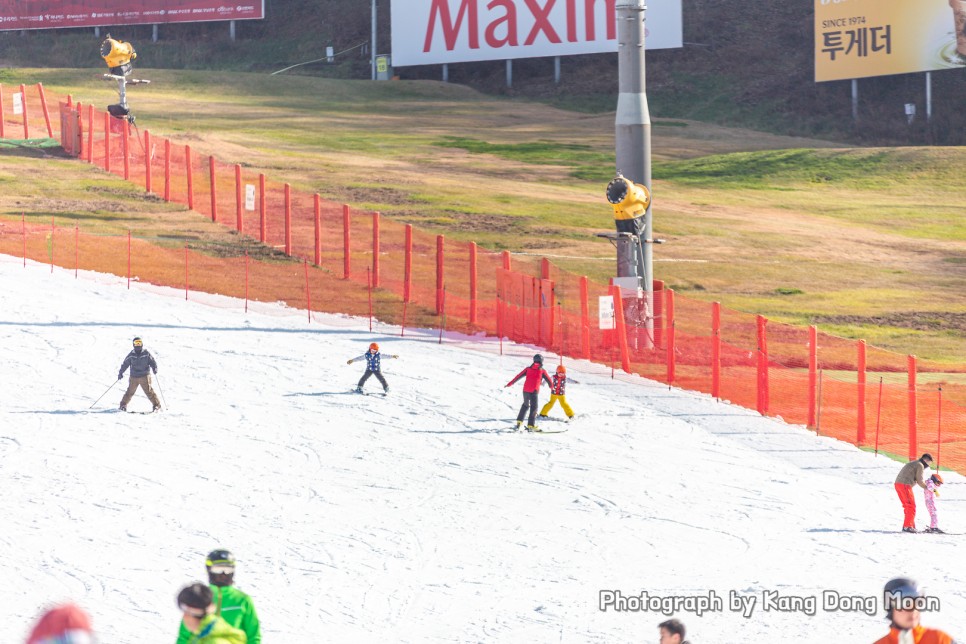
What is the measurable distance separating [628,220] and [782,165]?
→ 107 feet

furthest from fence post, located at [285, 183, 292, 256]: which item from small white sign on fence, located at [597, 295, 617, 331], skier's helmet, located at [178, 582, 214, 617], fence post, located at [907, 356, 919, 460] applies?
skier's helmet, located at [178, 582, 214, 617]

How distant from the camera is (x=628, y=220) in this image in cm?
3028

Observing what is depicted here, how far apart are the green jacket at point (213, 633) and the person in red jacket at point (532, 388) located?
14.5 meters

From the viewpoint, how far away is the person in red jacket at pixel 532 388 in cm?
2283

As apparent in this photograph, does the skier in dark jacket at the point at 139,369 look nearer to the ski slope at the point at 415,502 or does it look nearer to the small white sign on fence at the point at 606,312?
the ski slope at the point at 415,502

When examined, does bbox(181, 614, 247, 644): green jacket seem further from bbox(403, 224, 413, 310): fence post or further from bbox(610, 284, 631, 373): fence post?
bbox(403, 224, 413, 310): fence post

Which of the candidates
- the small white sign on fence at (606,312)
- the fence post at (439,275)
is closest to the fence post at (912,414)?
the small white sign on fence at (606,312)

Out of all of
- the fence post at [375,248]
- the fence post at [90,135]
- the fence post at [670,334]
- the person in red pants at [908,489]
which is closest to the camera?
the person in red pants at [908,489]

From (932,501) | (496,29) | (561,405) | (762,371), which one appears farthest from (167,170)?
(496,29)

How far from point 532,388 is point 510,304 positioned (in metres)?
8.33

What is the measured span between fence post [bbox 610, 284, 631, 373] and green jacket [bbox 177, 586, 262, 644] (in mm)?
19113

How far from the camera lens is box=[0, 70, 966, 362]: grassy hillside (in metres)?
40.3

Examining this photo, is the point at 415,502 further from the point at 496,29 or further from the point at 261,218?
the point at 496,29

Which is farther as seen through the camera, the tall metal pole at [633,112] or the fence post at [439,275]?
the fence post at [439,275]
